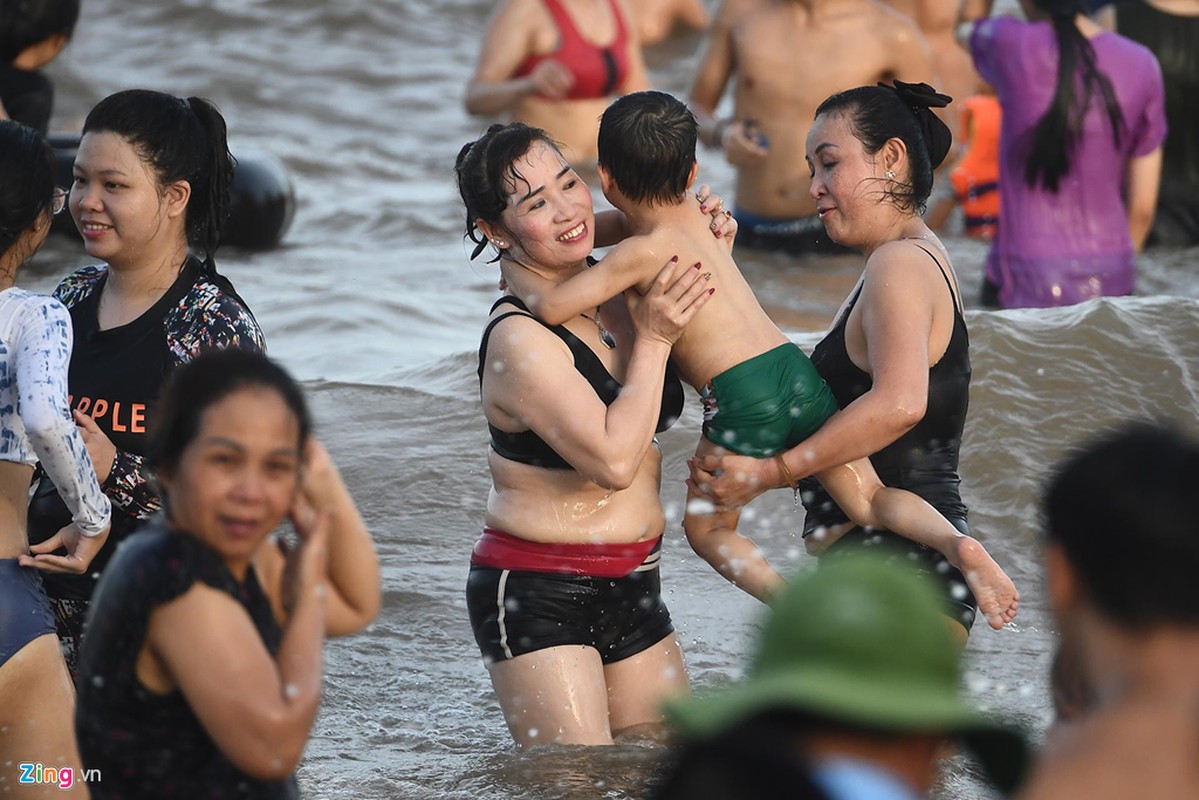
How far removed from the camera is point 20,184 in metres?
3.52

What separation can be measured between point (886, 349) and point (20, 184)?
76.3 inches

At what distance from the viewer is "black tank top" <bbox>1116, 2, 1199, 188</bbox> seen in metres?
8.22

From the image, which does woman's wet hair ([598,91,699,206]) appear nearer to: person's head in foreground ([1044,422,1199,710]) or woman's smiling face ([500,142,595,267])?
woman's smiling face ([500,142,595,267])

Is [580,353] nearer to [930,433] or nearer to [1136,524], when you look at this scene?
[930,433]

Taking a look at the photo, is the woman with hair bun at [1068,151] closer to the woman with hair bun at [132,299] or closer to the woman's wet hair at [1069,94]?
the woman's wet hair at [1069,94]

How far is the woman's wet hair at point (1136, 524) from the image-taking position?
1791mm

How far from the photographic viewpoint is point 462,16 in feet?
62.7

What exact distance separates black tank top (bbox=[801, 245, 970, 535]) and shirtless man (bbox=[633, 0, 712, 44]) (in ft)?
33.1

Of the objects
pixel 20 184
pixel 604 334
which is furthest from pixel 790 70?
pixel 20 184

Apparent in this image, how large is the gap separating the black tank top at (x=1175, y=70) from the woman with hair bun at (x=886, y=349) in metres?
4.75

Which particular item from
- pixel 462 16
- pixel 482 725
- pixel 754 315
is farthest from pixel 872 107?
pixel 462 16

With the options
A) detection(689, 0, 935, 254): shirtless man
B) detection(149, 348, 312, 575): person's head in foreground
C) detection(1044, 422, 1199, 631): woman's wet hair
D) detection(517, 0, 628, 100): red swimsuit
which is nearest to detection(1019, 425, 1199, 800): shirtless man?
detection(1044, 422, 1199, 631): woman's wet hair

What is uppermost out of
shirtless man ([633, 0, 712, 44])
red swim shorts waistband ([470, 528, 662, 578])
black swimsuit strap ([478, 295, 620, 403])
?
black swimsuit strap ([478, 295, 620, 403])

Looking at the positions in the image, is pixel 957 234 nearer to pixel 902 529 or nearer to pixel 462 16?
pixel 902 529
